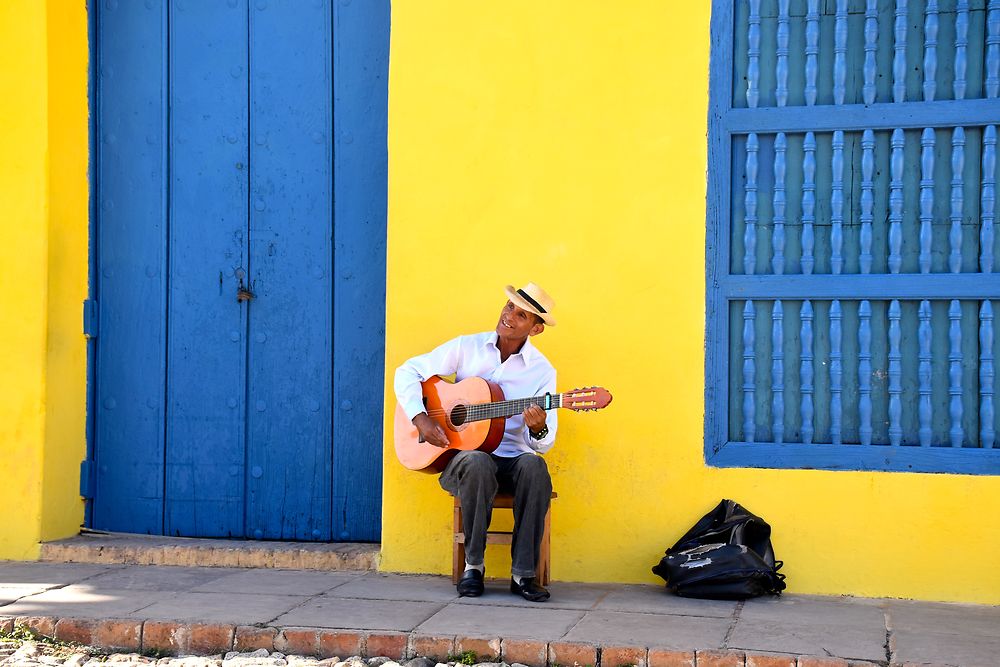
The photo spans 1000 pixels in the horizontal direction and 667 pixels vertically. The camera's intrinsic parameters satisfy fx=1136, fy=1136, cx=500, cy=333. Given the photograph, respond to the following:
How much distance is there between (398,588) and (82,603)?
4.10 feet

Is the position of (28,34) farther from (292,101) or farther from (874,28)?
(874,28)

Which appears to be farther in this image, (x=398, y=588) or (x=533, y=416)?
(x=398, y=588)

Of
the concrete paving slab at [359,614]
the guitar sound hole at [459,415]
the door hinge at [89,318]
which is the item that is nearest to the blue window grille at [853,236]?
the guitar sound hole at [459,415]

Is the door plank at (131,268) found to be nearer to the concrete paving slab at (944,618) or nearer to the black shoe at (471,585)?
the black shoe at (471,585)

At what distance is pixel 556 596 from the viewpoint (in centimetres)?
463

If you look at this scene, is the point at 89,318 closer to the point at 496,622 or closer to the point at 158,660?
the point at 158,660

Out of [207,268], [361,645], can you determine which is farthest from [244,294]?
[361,645]

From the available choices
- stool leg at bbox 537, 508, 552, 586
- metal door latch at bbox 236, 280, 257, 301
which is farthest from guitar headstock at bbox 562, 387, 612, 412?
metal door latch at bbox 236, 280, 257, 301

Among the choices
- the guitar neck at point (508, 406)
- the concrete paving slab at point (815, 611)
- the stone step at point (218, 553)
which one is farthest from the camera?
the stone step at point (218, 553)

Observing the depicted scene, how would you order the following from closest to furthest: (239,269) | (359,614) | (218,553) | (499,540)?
(359,614) < (499,540) < (218,553) < (239,269)

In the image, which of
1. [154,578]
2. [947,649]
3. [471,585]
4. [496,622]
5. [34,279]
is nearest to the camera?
[947,649]

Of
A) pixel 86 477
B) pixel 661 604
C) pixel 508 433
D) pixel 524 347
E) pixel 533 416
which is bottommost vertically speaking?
pixel 661 604

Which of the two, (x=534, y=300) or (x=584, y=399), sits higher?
(x=534, y=300)

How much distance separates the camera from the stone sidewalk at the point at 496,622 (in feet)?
12.4
